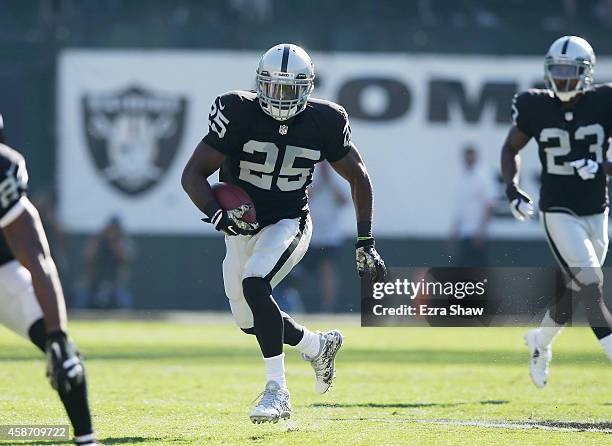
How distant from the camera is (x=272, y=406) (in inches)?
228

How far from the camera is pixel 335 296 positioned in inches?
591

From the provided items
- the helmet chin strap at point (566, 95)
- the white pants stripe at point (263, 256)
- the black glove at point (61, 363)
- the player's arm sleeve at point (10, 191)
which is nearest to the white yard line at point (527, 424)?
the white pants stripe at point (263, 256)

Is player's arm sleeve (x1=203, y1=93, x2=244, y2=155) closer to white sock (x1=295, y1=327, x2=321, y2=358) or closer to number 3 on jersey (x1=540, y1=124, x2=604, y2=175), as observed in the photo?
white sock (x1=295, y1=327, x2=321, y2=358)

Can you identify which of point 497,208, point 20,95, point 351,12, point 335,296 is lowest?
point 335,296

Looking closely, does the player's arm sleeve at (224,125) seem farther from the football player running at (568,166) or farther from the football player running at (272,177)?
the football player running at (568,166)

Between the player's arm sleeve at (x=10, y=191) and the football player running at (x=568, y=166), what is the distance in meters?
3.73

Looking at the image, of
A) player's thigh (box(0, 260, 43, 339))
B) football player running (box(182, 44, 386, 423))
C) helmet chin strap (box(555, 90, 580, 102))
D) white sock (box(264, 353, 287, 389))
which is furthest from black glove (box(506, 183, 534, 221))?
player's thigh (box(0, 260, 43, 339))

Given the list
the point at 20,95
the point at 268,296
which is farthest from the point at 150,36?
the point at 268,296

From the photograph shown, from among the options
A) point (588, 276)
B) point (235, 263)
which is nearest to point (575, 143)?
point (588, 276)

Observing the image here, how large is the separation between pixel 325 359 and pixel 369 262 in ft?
2.23

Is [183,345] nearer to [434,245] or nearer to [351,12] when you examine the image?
[434,245]

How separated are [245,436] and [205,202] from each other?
1146 mm

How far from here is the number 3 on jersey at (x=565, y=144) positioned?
7438 mm

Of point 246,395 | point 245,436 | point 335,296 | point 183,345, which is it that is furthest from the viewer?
point 335,296
